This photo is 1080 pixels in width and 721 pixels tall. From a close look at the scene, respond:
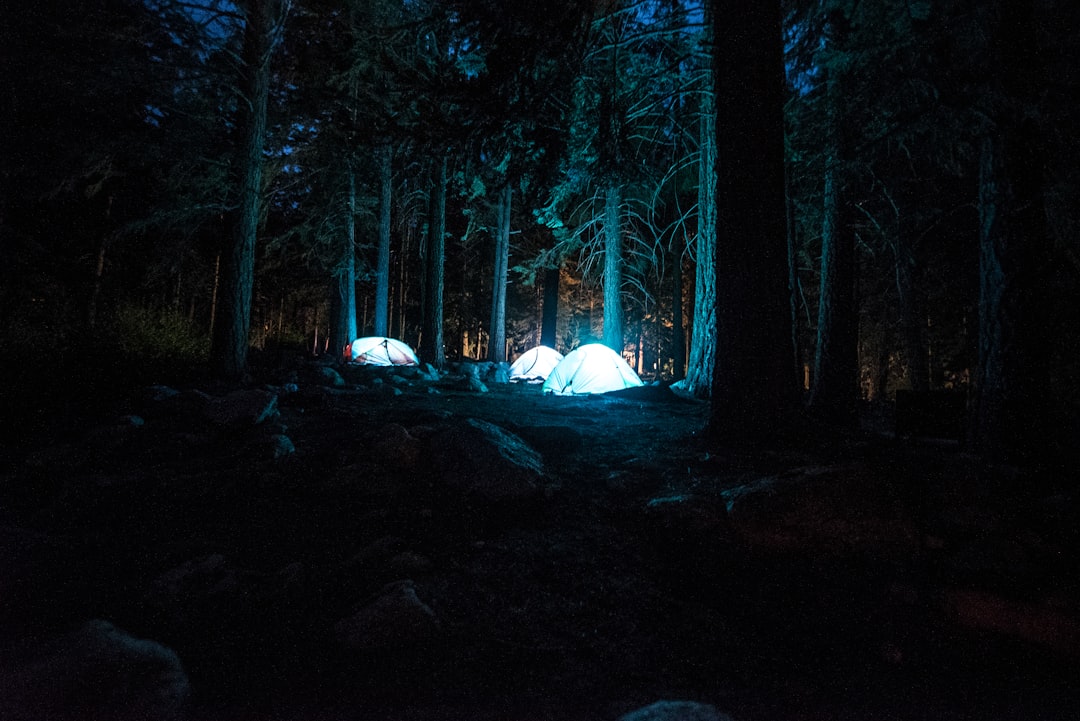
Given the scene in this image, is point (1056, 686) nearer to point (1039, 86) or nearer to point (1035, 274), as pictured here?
point (1035, 274)

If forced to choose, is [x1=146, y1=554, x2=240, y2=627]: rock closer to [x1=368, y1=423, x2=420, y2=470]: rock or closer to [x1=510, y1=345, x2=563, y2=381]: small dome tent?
[x1=368, y1=423, x2=420, y2=470]: rock

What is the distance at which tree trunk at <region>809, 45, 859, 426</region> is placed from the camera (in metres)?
7.41

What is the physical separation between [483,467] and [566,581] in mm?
1144

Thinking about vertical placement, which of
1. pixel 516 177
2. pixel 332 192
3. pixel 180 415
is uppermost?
pixel 332 192

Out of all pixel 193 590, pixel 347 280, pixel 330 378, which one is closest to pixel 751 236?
→ pixel 193 590

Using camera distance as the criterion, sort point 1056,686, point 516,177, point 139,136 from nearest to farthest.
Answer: point 1056,686 → point 516,177 → point 139,136

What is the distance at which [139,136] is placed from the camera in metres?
9.58

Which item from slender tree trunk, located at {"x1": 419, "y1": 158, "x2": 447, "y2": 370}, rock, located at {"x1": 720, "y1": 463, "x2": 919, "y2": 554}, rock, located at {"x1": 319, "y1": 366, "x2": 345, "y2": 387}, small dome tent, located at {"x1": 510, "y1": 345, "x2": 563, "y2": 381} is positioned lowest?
rock, located at {"x1": 720, "y1": 463, "x2": 919, "y2": 554}

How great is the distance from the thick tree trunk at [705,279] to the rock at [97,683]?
6833 millimetres

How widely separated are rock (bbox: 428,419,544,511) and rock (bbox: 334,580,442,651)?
1.11m

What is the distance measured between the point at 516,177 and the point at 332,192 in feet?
50.3

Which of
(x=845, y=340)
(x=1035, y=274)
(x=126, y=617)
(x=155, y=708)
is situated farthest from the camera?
(x=845, y=340)

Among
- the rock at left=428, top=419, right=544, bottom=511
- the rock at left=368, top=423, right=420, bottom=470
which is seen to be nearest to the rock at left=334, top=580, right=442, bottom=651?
the rock at left=428, top=419, right=544, bottom=511

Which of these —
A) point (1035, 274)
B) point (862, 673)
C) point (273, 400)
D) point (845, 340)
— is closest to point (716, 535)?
point (862, 673)
